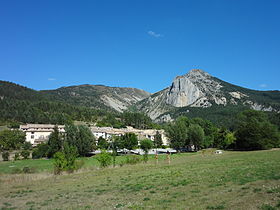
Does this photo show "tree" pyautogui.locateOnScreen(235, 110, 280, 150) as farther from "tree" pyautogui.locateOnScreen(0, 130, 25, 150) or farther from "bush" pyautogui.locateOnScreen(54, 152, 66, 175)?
"tree" pyautogui.locateOnScreen(0, 130, 25, 150)

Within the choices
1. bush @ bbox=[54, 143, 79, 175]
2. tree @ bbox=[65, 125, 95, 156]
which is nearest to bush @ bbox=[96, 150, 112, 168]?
bush @ bbox=[54, 143, 79, 175]

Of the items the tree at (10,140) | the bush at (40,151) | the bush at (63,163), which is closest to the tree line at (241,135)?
the bush at (40,151)

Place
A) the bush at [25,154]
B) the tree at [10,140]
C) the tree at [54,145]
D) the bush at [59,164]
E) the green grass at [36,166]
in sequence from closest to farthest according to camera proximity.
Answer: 1. the bush at [59,164]
2. the green grass at [36,166]
3. the bush at [25,154]
4. the tree at [54,145]
5. the tree at [10,140]

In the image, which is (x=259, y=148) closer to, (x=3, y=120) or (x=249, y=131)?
(x=249, y=131)

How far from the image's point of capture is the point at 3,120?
13912 centimetres

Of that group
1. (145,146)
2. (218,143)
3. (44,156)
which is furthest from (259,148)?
(44,156)

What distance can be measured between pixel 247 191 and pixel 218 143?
275ft

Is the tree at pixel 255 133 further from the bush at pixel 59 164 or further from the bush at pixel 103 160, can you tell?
the bush at pixel 59 164

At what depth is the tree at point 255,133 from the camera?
68.6 meters

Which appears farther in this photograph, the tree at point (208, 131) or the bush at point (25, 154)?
the tree at point (208, 131)

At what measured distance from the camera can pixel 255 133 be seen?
69.9 m

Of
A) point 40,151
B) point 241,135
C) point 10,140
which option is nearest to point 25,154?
point 40,151

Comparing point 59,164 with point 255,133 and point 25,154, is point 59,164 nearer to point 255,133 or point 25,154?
point 25,154

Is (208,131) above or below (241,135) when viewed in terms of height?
above
